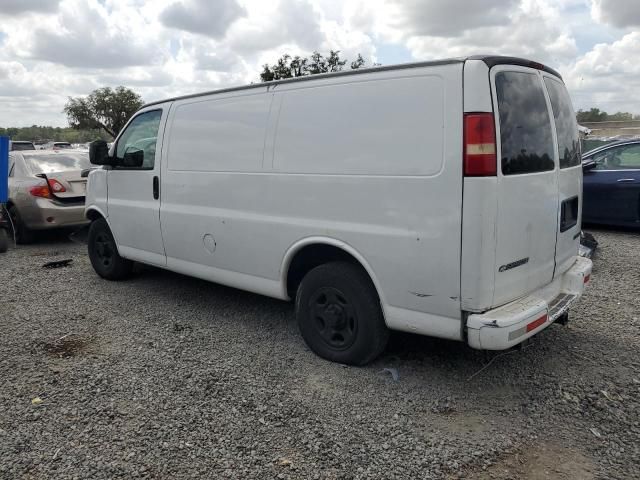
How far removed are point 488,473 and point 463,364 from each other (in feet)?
Result: 4.07

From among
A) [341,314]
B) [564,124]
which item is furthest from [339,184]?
[564,124]

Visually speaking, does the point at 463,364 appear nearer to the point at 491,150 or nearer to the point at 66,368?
the point at 491,150

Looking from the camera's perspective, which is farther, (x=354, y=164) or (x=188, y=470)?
(x=354, y=164)

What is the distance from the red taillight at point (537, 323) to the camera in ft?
10.6

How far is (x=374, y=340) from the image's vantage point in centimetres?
366

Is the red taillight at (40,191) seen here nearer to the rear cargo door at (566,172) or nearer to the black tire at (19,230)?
the black tire at (19,230)

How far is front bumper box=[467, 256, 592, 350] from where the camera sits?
10.1 feet

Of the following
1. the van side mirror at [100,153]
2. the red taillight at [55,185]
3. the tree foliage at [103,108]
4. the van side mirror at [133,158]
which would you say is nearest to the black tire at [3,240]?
the red taillight at [55,185]

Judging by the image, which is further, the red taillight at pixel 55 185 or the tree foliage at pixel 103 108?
the tree foliage at pixel 103 108

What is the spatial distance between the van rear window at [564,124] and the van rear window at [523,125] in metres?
0.19

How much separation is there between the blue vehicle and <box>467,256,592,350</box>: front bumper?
216 inches

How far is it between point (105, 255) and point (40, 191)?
9.28 ft

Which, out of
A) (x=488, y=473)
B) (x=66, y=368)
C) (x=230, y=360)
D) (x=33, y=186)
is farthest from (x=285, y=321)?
(x=33, y=186)

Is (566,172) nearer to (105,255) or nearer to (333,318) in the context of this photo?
(333,318)
